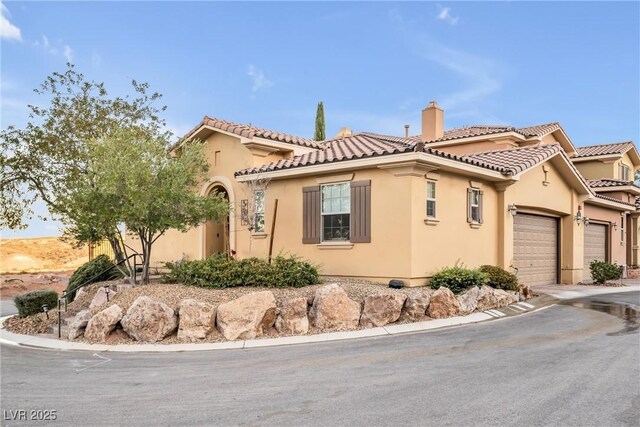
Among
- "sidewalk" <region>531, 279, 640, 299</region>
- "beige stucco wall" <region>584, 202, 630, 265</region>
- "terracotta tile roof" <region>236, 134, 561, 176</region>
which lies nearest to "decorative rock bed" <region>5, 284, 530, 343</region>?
"terracotta tile roof" <region>236, 134, 561, 176</region>

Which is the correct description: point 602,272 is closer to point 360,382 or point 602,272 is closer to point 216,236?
point 216,236

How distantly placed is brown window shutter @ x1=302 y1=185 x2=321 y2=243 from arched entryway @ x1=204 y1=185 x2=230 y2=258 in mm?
4482

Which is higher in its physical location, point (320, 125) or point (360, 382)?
point (320, 125)

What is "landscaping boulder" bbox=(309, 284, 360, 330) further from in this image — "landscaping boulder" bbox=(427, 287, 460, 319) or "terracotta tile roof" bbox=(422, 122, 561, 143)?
"terracotta tile roof" bbox=(422, 122, 561, 143)

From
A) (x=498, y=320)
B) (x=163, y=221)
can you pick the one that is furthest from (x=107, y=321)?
(x=498, y=320)

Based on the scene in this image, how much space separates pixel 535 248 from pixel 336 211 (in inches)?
330

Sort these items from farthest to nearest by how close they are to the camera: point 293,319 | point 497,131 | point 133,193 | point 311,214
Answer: point 497,131
point 311,214
point 133,193
point 293,319

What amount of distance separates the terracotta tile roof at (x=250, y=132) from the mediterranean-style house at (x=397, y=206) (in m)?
0.05

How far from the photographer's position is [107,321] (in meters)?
10.9

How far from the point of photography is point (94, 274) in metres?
16.2

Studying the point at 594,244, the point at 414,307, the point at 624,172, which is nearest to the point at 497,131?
the point at 594,244

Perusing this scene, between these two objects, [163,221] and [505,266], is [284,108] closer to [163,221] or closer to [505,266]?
[163,221]

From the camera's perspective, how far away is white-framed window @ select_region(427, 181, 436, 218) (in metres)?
13.8

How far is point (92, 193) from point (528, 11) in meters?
12.7
